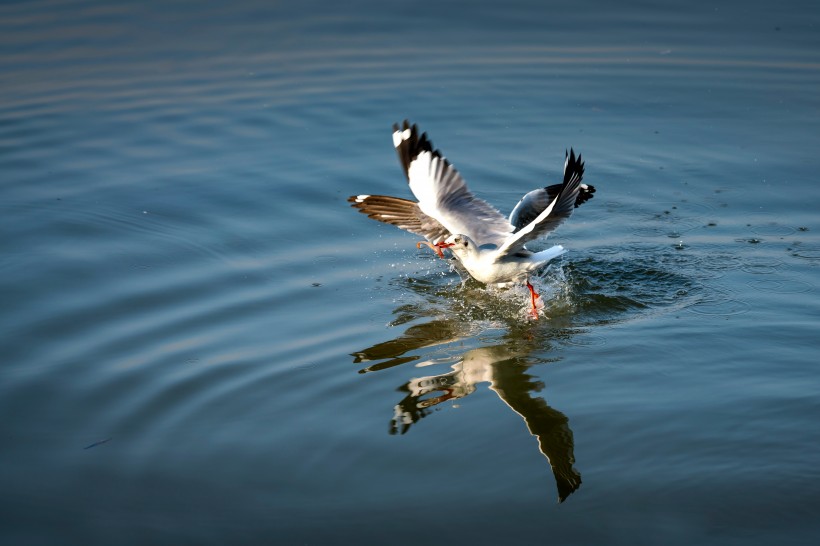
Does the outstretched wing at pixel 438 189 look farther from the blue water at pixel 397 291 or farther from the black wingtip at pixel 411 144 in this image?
the blue water at pixel 397 291

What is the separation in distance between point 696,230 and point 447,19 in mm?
6932

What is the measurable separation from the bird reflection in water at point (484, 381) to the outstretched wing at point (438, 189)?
95 cm

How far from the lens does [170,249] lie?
27.3ft

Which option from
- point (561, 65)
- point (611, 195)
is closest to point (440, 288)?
point (611, 195)

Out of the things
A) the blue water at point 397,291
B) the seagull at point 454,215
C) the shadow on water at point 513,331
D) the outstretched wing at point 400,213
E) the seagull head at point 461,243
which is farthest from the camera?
the outstretched wing at point 400,213

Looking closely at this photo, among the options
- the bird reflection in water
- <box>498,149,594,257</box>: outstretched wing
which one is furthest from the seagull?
the bird reflection in water

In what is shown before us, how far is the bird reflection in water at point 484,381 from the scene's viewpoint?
546 cm

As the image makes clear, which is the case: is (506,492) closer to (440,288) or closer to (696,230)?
(440,288)

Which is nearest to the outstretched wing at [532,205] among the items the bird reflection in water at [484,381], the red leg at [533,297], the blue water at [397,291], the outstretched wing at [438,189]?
the outstretched wing at [438,189]

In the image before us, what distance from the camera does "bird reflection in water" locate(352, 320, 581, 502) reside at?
546 centimetres

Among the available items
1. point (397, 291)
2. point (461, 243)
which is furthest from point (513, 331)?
point (397, 291)

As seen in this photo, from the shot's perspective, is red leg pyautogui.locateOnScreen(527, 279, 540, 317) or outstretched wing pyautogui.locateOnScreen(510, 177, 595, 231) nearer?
red leg pyautogui.locateOnScreen(527, 279, 540, 317)

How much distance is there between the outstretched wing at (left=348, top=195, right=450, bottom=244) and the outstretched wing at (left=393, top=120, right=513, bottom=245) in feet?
0.43

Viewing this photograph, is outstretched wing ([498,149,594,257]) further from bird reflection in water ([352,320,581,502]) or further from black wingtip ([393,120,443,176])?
black wingtip ([393,120,443,176])
